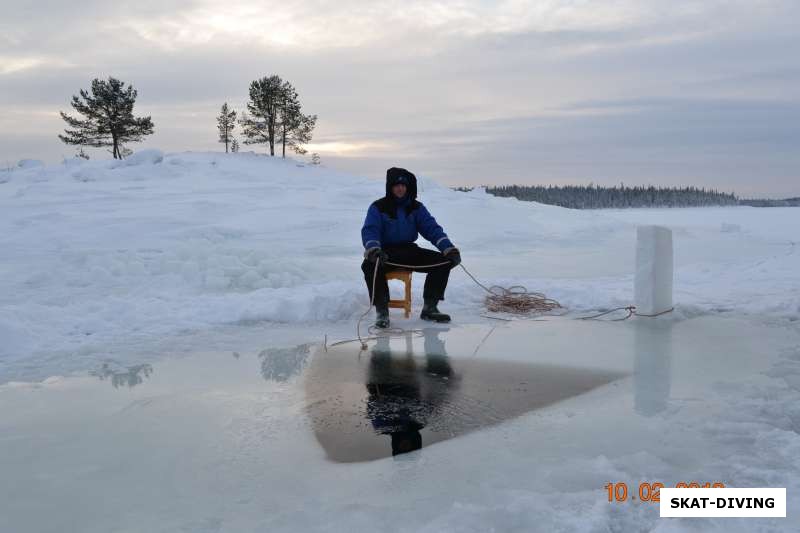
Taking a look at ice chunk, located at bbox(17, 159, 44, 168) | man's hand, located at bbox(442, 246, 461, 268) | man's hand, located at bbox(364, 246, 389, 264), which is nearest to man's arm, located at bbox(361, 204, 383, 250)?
man's hand, located at bbox(364, 246, 389, 264)

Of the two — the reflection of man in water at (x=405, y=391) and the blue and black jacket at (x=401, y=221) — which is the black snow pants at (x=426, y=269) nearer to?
the blue and black jacket at (x=401, y=221)

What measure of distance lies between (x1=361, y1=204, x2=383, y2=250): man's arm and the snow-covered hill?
73 centimetres

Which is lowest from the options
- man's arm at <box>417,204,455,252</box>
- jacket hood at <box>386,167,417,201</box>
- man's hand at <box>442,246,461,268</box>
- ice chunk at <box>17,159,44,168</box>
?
man's hand at <box>442,246,461,268</box>

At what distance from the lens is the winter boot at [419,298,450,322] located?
642 cm

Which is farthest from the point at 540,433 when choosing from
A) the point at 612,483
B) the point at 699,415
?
the point at 699,415

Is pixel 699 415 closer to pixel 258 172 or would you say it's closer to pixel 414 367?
pixel 414 367

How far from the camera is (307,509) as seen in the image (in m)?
2.52

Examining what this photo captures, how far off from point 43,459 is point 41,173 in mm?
27752

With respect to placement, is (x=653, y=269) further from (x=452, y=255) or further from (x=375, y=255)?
(x=375, y=255)

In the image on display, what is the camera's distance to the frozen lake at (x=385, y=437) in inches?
99.2

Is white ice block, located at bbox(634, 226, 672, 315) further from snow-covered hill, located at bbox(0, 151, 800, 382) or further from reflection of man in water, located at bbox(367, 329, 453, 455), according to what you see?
reflection of man in water, located at bbox(367, 329, 453, 455)
